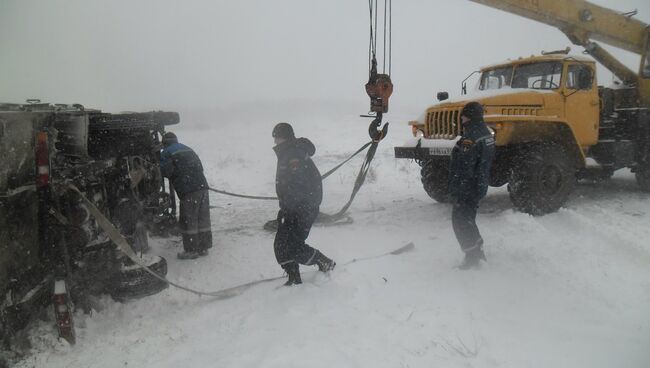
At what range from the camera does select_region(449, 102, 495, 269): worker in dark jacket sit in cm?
433

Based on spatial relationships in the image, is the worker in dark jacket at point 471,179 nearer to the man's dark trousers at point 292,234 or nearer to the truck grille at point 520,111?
the man's dark trousers at point 292,234

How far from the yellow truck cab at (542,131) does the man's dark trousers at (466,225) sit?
71.1 inches

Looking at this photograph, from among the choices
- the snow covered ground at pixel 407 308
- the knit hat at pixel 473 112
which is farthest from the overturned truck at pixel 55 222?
the knit hat at pixel 473 112

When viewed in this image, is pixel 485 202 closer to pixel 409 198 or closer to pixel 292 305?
pixel 409 198

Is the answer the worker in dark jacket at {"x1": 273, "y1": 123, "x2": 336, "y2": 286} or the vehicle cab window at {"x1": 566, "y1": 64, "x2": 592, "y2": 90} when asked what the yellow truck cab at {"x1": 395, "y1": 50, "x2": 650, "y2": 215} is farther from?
the worker in dark jacket at {"x1": 273, "y1": 123, "x2": 336, "y2": 286}

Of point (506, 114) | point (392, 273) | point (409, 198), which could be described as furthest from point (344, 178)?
point (392, 273)

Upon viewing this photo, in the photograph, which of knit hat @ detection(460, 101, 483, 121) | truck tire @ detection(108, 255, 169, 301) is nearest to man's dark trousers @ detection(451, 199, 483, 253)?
knit hat @ detection(460, 101, 483, 121)

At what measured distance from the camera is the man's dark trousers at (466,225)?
4320 millimetres

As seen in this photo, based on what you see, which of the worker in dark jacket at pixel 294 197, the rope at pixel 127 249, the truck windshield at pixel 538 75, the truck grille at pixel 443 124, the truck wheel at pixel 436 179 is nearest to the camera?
the rope at pixel 127 249

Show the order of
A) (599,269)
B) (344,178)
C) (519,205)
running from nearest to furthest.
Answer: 1. (599,269)
2. (519,205)
3. (344,178)

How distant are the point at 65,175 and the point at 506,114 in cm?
577

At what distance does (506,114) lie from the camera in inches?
252

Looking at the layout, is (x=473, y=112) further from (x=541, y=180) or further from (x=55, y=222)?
(x=55, y=222)

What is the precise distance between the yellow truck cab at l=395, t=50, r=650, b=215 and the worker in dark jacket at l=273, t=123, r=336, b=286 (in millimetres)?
2810
